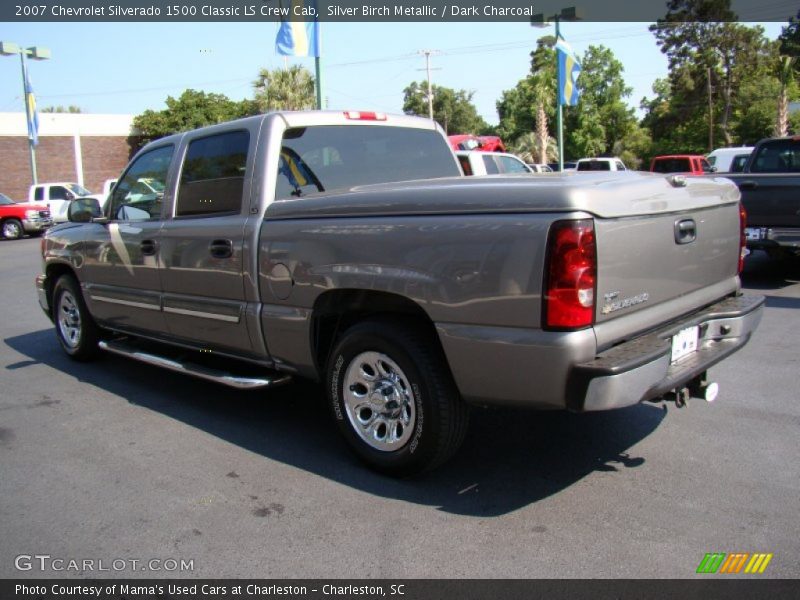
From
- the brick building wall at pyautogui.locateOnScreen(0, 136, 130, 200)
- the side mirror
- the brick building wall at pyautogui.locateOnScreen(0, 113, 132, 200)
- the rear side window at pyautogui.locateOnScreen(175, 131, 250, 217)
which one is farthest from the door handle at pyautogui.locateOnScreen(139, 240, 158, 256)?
the brick building wall at pyautogui.locateOnScreen(0, 136, 130, 200)

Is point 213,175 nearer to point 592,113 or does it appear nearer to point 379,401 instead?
point 379,401

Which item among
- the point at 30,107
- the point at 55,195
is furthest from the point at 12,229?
the point at 30,107

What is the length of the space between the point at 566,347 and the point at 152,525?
2.15 metres

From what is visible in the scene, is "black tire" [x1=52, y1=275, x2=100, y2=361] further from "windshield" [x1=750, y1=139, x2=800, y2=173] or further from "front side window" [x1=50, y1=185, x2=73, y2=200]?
"front side window" [x1=50, y1=185, x2=73, y2=200]

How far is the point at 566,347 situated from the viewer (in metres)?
2.95

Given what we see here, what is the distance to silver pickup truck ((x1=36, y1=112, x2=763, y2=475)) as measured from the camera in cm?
301

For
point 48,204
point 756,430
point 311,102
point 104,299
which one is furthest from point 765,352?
point 311,102

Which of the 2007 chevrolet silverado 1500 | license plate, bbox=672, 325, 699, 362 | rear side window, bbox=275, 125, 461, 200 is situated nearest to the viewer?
license plate, bbox=672, 325, 699, 362

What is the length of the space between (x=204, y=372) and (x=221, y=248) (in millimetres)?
861

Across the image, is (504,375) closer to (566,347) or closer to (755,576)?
(566,347)

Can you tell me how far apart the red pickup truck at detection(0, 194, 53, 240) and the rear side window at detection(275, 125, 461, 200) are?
22.7 metres

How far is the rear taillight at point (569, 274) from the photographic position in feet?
9.60

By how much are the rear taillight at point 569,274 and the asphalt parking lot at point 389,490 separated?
101 cm
